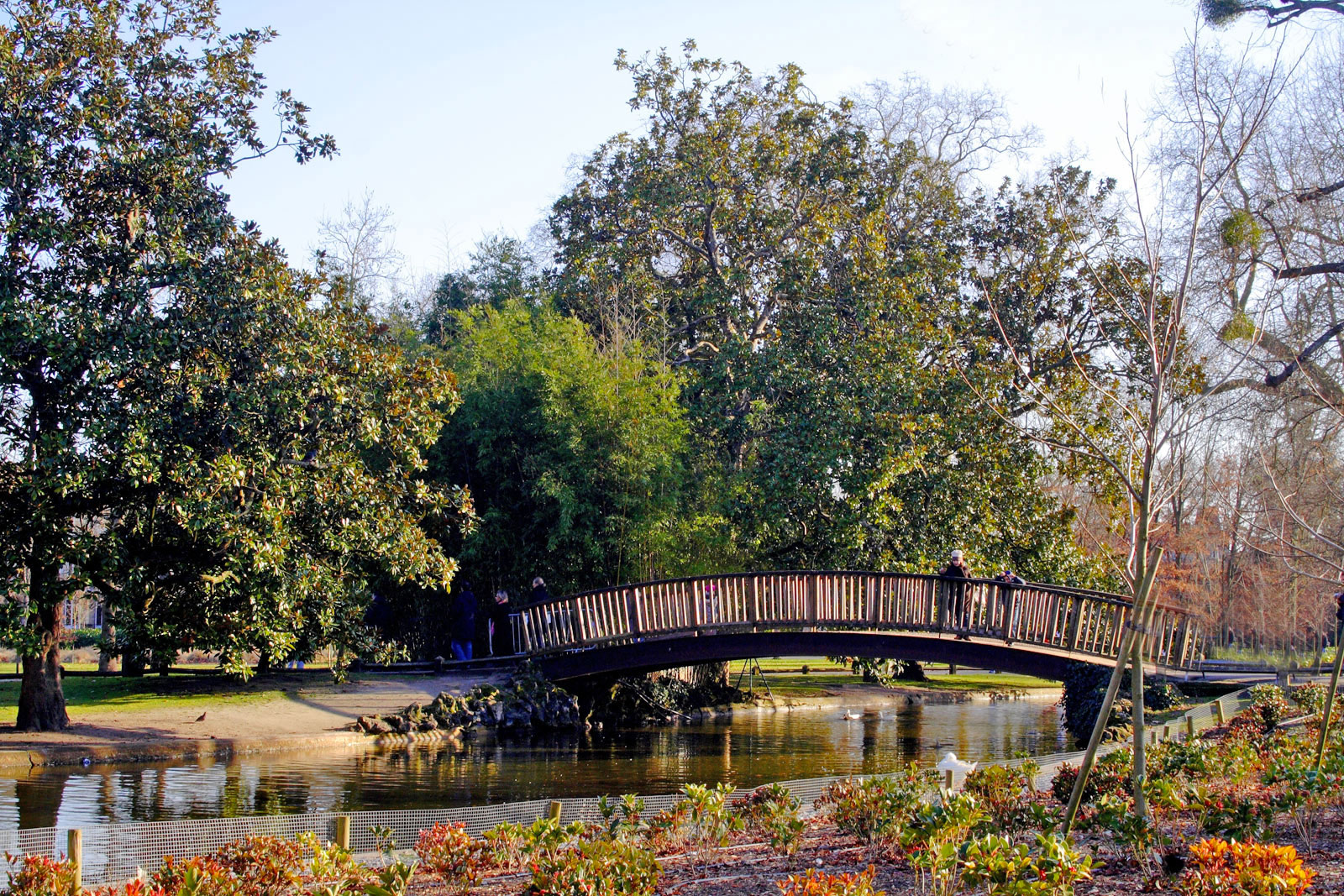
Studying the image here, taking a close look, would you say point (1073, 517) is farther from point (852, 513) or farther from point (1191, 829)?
point (1191, 829)

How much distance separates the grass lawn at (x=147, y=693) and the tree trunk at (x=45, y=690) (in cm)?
144

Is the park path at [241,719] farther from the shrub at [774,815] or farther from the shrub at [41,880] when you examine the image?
the shrub at [774,815]

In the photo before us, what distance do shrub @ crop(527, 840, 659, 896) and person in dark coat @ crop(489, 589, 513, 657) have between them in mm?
16771

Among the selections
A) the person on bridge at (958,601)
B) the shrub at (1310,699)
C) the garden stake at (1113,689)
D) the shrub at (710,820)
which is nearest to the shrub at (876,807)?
the shrub at (710,820)

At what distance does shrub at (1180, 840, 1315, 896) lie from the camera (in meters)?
5.63

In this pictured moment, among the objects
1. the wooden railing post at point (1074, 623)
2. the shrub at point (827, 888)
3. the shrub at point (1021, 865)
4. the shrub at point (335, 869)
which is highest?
the wooden railing post at point (1074, 623)

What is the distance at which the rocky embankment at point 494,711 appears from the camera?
65.0 ft

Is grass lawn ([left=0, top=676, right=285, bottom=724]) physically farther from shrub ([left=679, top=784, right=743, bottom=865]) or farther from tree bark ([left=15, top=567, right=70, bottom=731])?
shrub ([left=679, top=784, right=743, bottom=865])

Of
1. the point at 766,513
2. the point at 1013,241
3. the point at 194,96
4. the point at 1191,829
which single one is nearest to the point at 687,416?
the point at 766,513

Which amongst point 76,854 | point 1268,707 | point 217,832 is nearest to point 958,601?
point 1268,707

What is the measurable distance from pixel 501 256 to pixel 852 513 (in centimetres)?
2187

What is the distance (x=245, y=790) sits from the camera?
1402 cm

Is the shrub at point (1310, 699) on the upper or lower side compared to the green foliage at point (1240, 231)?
lower

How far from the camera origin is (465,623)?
24.3 metres
